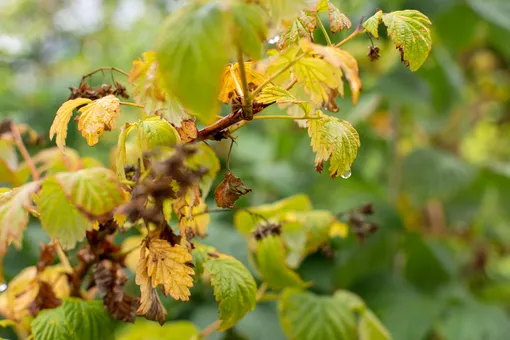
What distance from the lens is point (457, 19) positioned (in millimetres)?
1361

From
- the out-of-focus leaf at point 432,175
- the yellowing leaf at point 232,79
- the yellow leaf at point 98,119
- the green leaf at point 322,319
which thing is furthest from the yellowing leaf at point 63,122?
the out-of-focus leaf at point 432,175

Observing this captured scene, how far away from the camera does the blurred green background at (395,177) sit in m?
1.11

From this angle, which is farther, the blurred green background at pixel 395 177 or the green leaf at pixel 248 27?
the blurred green background at pixel 395 177

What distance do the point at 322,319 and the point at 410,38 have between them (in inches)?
14.6

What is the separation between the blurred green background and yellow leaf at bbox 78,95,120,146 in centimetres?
43

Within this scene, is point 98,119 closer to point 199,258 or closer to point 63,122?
point 63,122

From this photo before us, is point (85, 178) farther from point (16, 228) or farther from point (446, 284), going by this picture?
point (446, 284)

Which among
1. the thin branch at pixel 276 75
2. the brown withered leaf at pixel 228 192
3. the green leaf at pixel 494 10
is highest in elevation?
Answer: the thin branch at pixel 276 75

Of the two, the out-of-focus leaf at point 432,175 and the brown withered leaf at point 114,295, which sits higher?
the brown withered leaf at point 114,295

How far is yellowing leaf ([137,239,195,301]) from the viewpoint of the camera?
47 centimetres

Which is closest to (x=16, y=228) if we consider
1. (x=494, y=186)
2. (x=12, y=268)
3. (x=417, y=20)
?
(x=417, y=20)

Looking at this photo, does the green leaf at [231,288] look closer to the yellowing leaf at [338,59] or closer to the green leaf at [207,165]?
the green leaf at [207,165]

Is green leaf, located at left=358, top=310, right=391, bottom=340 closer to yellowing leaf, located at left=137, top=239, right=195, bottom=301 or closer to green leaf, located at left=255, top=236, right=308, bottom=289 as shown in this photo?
green leaf, located at left=255, top=236, right=308, bottom=289

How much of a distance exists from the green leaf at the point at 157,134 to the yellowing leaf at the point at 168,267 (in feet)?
0.29
